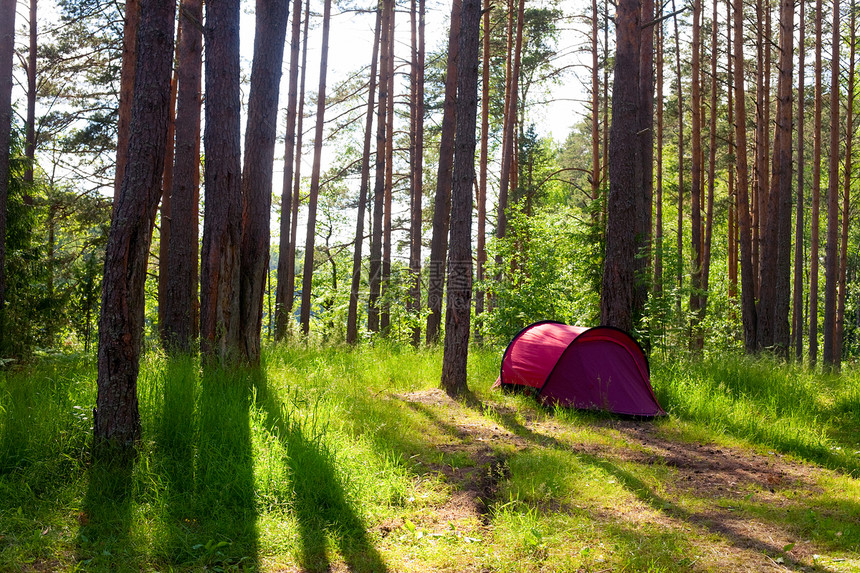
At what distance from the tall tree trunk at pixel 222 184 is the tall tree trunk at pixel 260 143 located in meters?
0.31

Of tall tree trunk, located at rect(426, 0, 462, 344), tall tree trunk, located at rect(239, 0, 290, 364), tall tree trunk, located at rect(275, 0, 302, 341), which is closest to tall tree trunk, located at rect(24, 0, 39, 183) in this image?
tall tree trunk, located at rect(275, 0, 302, 341)

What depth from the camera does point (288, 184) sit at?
14.8m

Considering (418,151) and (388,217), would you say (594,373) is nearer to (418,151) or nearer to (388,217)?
(418,151)

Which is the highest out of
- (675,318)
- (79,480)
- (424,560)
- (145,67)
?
(145,67)

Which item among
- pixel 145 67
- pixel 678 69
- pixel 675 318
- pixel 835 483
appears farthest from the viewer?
pixel 678 69

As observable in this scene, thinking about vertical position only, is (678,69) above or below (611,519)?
above

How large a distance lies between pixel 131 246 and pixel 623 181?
7.55m

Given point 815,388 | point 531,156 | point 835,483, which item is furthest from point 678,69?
point 835,483

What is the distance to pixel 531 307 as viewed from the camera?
12.2 meters

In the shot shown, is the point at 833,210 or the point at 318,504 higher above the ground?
the point at 833,210

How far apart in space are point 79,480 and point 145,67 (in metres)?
3.18

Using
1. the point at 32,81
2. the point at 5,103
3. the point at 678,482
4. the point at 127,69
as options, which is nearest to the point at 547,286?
the point at 678,482

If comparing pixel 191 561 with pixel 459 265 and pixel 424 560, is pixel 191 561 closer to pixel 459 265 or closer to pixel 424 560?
pixel 424 560

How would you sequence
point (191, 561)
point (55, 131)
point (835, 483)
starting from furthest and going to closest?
point (55, 131) → point (835, 483) → point (191, 561)
